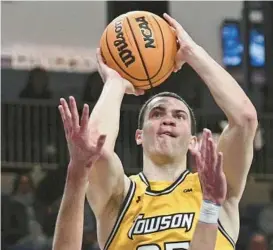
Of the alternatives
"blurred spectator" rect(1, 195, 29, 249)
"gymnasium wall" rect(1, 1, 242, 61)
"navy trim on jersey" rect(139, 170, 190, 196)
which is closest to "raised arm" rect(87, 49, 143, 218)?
"navy trim on jersey" rect(139, 170, 190, 196)

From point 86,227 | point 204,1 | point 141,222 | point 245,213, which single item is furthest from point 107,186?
point 204,1

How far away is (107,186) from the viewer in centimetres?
388

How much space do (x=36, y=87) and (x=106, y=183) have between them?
600 centimetres

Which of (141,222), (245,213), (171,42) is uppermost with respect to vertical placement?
(171,42)

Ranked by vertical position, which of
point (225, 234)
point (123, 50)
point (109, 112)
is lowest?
point (225, 234)

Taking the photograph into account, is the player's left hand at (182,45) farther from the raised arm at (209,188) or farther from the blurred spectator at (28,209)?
the blurred spectator at (28,209)

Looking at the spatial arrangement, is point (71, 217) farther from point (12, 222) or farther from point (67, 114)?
point (12, 222)

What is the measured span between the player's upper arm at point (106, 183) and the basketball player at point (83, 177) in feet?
1.23

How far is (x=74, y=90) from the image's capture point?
10211mm

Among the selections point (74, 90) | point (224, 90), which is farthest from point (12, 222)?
point (224, 90)

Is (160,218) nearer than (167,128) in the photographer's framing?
Yes

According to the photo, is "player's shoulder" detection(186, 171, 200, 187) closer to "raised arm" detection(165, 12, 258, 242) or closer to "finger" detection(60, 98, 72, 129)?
"raised arm" detection(165, 12, 258, 242)

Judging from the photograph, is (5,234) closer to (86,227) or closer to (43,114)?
(86,227)

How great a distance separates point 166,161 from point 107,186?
1.11 feet
